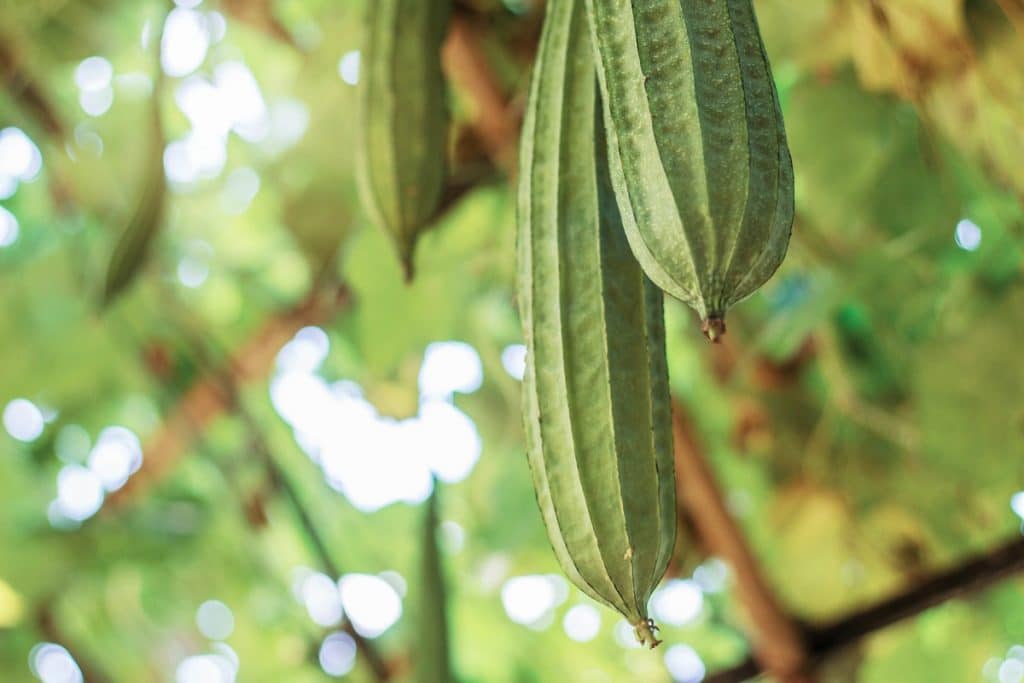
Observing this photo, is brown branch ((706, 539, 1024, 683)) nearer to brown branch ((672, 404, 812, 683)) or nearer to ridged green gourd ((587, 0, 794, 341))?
brown branch ((672, 404, 812, 683))

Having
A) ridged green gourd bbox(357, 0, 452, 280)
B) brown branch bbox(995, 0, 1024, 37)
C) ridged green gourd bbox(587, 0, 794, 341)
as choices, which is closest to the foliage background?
brown branch bbox(995, 0, 1024, 37)

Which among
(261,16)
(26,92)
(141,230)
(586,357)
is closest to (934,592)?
(586,357)

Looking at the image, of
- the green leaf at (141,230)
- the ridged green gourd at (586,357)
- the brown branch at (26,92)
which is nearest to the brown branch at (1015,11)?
the ridged green gourd at (586,357)

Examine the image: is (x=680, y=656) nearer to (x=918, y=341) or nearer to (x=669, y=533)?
(x=918, y=341)

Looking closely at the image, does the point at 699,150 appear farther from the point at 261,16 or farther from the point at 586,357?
the point at 261,16

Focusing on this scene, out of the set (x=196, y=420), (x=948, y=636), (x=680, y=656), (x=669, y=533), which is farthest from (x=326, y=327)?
(x=669, y=533)

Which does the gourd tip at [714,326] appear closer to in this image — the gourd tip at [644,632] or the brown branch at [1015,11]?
the gourd tip at [644,632]
